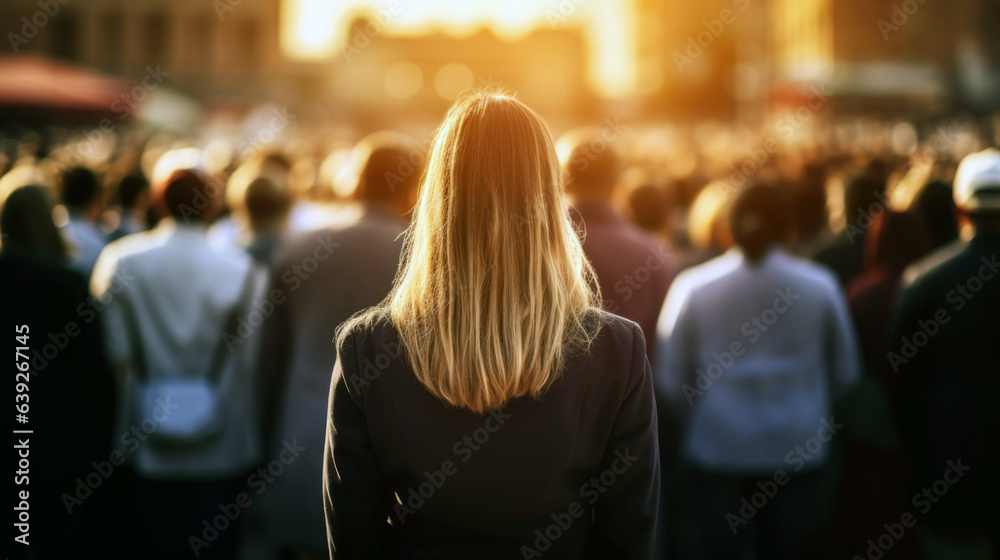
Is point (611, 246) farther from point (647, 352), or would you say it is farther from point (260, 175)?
point (260, 175)

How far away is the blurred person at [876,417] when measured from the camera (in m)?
4.95

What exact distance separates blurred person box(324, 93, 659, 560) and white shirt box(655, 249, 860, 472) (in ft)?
7.44

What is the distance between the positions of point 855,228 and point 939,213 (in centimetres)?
53

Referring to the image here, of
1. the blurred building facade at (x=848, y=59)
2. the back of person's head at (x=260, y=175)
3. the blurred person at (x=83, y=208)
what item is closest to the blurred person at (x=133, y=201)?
the blurred person at (x=83, y=208)

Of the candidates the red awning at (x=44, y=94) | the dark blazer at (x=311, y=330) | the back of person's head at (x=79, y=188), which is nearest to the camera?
the dark blazer at (x=311, y=330)

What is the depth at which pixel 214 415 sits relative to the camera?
4539 mm

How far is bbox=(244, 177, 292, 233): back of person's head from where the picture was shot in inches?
226

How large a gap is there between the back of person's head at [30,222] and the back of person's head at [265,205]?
140 cm

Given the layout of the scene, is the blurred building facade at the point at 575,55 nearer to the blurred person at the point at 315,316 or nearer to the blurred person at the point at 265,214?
the blurred person at the point at 265,214

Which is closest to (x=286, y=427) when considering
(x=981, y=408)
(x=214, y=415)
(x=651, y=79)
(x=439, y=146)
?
(x=214, y=415)

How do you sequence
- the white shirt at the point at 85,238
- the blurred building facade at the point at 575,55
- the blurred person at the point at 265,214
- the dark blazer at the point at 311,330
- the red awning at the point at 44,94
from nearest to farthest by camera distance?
the dark blazer at the point at 311,330 → the blurred person at the point at 265,214 → the white shirt at the point at 85,238 → the red awning at the point at 44,94 → the blurred building facade at the point at 575,55

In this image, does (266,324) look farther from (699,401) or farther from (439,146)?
(439,146)

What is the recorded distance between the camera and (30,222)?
4.37 m

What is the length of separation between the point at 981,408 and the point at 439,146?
2.82m
